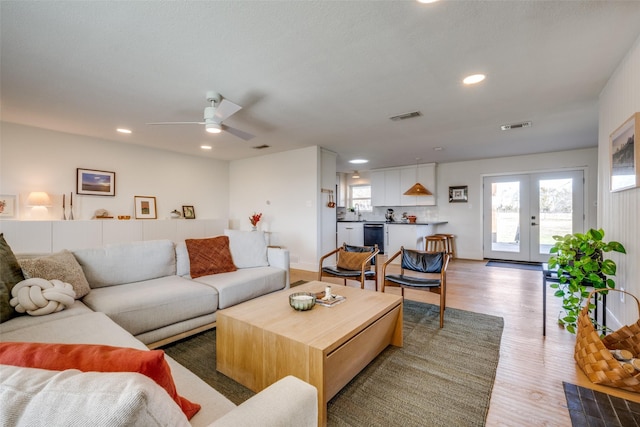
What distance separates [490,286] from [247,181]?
5.17 metres

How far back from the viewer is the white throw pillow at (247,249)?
11.3 ft

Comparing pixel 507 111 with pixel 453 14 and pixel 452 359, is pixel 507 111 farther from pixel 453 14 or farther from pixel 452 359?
pixel 452 359

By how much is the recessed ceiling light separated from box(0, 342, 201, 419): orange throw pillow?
10.2ft

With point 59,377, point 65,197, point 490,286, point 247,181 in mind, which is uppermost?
point 247,181

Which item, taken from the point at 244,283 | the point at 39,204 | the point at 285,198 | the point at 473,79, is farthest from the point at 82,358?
the point at 285,198

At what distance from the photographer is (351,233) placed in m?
7.87

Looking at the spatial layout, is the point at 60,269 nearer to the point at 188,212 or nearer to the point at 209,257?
the point at 209,257

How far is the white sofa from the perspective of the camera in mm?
550

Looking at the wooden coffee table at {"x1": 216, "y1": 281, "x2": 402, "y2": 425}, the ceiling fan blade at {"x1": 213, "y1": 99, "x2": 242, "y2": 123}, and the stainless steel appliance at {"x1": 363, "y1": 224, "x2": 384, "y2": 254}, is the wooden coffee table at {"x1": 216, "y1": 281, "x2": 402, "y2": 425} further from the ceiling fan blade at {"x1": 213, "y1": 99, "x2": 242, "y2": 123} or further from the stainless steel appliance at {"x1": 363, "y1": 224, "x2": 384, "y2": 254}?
the stainless steel appliance at {"x1": 363, "y1": 224, "x2": 384, "y2": 254}

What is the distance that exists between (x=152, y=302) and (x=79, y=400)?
1989mm

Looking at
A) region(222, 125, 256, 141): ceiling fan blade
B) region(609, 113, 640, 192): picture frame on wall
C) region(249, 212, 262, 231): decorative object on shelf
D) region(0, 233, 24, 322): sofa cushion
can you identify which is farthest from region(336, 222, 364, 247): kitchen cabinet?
region(0, 233, 24, 322): sofa cushion

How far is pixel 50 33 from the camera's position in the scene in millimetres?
2016

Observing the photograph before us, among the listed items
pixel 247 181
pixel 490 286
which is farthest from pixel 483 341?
pixel 247 181

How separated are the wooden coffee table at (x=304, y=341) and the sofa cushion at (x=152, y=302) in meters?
0.63
